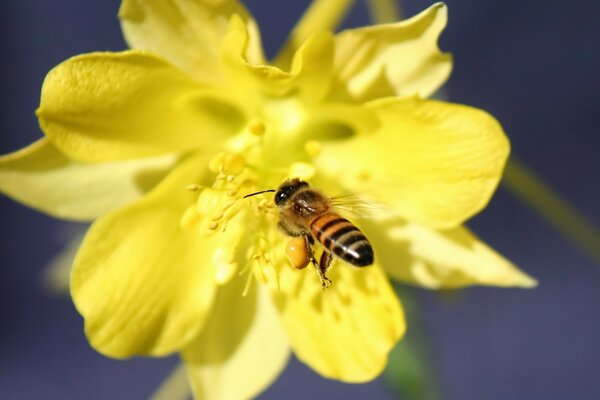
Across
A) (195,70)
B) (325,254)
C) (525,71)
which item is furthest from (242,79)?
(525,71)

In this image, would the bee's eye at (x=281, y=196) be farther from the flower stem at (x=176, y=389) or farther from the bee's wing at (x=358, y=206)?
the flower stem at (x=176, y=389)

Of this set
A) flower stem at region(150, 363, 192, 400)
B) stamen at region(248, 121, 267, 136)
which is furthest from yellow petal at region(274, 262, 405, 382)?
flower stem at region(150, 363, 192, 400)

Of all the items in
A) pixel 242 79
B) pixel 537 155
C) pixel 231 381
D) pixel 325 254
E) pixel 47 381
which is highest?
pixel 242 79

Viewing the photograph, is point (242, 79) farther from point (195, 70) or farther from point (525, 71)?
point (525, 71)

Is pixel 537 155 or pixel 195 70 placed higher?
pixel 195 70

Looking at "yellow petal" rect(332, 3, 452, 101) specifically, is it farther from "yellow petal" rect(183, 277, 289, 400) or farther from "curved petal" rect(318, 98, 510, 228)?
"yellow petal" rect(183, 277, 289, 400)

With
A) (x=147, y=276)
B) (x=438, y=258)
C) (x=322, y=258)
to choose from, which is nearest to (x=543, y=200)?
(x=438, y=258)

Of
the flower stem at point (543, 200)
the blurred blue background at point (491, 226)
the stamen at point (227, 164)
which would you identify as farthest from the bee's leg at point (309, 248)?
the blurred blue background at point (491, 226)
